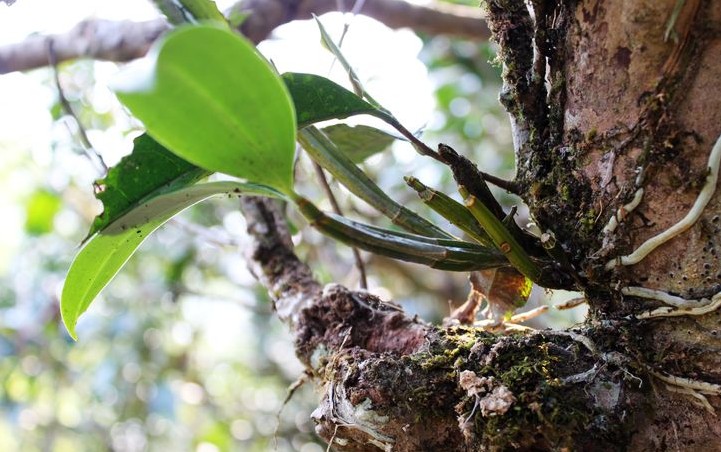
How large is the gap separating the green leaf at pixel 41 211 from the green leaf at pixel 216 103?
6.28 feet

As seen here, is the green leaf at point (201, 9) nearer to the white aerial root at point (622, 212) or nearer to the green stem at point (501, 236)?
the green stem at point (501, 236)

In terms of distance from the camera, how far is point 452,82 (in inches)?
84.5

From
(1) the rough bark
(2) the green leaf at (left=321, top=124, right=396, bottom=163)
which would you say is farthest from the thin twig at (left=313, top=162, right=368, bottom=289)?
(1) the rough bark

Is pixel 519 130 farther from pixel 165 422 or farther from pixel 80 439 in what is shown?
pixel 80 439

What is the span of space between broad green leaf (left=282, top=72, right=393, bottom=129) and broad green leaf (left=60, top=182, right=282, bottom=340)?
10 cm

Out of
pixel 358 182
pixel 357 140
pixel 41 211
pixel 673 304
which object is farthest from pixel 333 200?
pixel 41 211

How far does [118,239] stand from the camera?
1.78 feet

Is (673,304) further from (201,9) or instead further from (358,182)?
(201,9)

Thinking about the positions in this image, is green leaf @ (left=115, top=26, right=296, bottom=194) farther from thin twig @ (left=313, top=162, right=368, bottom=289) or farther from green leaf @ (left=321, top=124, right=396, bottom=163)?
thin twig @ (left=313, top=162, right=368, bottom=289)

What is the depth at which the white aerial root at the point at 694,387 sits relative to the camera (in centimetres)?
47

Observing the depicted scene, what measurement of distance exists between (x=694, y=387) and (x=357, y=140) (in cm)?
45

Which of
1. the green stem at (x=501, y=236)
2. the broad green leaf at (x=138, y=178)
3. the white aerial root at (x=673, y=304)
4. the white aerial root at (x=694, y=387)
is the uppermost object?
the white aerial root at (x=673, y=304)

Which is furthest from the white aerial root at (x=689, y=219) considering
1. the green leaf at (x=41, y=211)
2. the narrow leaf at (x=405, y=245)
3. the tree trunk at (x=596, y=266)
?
the green leaf at (x=41, y=211)

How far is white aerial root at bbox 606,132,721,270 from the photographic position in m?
0.46
